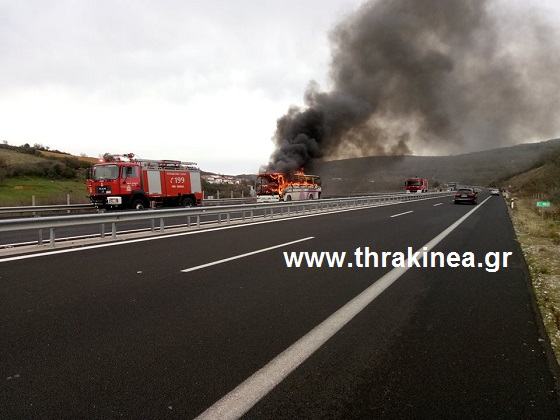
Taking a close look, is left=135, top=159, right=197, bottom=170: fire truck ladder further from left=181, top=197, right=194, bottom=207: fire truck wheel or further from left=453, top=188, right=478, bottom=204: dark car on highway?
left=453, top=188, right=478, bottom=204: dark car on highway

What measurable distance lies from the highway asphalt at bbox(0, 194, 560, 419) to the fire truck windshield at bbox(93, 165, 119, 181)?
13.1 meters

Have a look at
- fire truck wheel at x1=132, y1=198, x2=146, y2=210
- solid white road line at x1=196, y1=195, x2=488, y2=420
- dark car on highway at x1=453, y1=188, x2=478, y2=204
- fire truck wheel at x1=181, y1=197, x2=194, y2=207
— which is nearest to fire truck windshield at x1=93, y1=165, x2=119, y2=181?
fire truck wheel at x1=132, y1=198, x2=146, y2=210

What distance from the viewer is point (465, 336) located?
418 centimetres

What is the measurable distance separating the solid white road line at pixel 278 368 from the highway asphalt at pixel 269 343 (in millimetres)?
13

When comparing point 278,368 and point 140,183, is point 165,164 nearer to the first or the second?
point 140,183

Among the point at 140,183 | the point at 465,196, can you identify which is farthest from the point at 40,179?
the point at 465,196

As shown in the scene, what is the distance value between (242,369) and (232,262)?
462 cm

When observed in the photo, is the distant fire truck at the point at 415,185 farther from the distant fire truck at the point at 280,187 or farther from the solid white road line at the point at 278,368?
the solid white road line at the point at 278,368

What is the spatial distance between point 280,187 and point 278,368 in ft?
84.8

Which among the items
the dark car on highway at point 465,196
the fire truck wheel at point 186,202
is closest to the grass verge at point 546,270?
the fire truck wheel at point 186,202

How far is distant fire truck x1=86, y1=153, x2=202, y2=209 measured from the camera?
1984cm

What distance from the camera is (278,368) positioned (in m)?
3.35

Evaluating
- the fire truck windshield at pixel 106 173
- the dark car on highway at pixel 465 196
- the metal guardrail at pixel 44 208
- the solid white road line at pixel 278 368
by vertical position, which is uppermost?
the fire truck windshield at pixel 106 173

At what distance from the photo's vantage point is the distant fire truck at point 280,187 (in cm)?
2889
